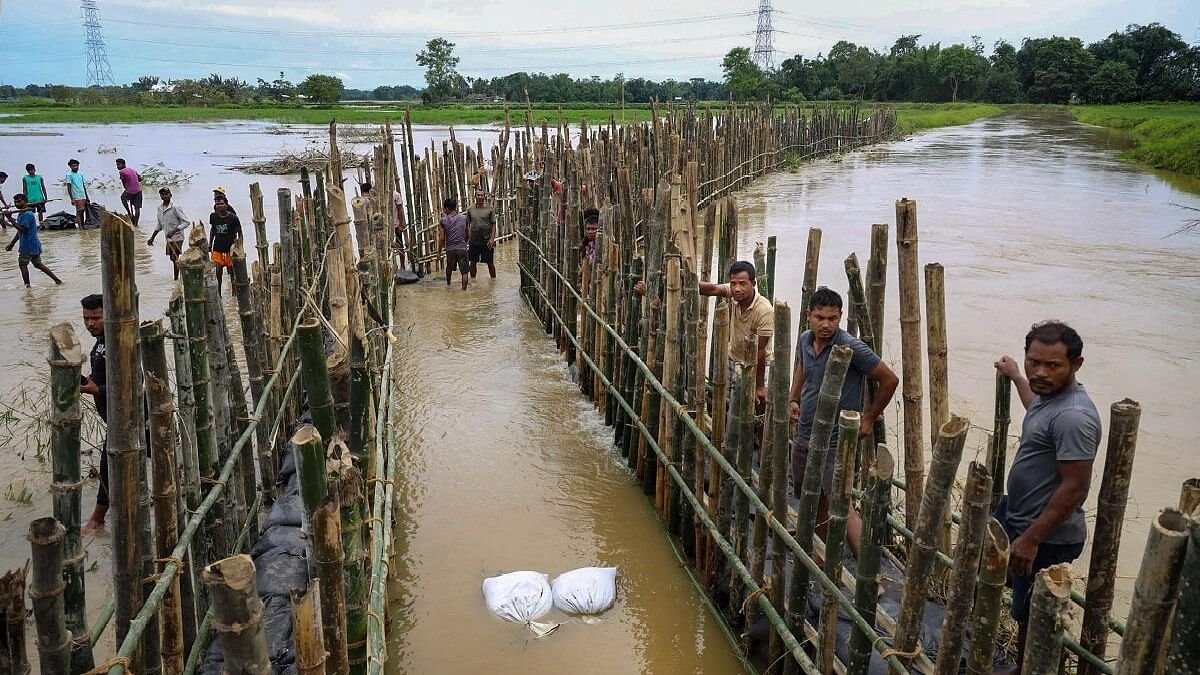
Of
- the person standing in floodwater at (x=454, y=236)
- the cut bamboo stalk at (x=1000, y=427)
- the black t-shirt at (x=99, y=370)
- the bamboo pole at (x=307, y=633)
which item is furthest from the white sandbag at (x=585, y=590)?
the person standing in floodwater at (x=454, y=236)

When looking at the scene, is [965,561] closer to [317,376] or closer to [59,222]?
[317,376]

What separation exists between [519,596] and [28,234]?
8.96 metres

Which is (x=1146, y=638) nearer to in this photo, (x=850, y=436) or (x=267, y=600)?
(x=850, y=436)

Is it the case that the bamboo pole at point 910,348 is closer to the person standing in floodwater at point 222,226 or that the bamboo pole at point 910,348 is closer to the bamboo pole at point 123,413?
the bamboo pole at point 123,413

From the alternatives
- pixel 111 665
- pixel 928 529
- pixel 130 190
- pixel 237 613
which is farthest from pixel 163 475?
pixel 130 190

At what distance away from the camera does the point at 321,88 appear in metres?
53.1

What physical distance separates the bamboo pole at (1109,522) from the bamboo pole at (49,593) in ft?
8.53

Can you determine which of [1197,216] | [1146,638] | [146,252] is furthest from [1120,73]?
[1146,638]

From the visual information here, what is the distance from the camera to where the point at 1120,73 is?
52.4 metres

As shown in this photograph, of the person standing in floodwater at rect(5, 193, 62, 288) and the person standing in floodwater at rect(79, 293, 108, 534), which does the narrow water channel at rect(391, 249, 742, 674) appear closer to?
the person standing in floodwater at rect(79, 293, 108, 534)

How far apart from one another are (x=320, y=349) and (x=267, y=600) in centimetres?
151

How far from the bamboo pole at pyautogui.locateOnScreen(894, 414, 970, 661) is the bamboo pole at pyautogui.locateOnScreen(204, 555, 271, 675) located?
5.47ft

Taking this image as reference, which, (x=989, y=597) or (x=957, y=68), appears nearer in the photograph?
(x=989, y=597)

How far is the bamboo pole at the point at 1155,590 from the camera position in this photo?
1.73 meters
